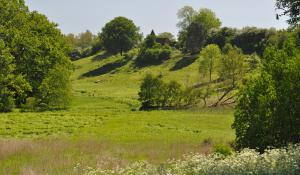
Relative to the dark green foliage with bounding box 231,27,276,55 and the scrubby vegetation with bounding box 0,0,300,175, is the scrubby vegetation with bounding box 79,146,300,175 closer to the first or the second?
the scrubby vegetation with bounding box 0,0,300,175

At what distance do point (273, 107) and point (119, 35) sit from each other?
117860 millimetres

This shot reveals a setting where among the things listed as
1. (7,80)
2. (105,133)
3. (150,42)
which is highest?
(150,42)

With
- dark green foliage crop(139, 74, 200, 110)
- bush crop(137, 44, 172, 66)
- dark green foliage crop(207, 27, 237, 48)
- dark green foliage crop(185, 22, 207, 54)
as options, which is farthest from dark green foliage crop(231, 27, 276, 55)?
dark green foliage crop(139, 74, 200, 110)

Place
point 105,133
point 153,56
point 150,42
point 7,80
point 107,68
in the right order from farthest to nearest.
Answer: point 150,42
point 107,68
point 153,56
point 7,80
point 105,133

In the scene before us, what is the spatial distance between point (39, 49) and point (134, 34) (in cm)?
7651

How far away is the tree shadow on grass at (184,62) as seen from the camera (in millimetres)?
107175

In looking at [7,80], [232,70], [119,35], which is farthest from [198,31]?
[7,80]

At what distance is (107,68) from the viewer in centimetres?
12181

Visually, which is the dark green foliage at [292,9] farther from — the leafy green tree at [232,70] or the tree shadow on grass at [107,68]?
the tree shadow on grass at [107,68]

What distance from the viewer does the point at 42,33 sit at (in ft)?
234

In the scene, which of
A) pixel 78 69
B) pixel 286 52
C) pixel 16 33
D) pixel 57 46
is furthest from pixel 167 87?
pixel 78 69

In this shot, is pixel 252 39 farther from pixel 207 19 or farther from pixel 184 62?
pixel 207 19

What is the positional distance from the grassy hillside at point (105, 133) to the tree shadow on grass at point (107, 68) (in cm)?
1603

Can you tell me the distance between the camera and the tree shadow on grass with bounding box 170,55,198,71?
107 m
